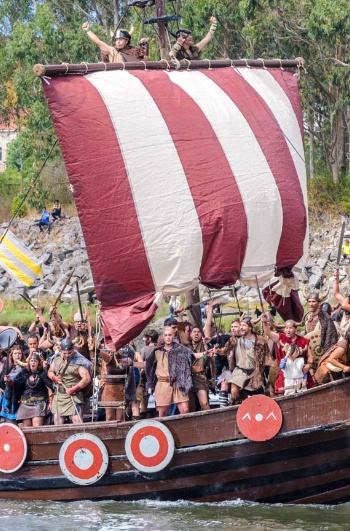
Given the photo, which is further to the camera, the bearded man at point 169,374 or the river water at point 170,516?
the bearded man at point 169,374

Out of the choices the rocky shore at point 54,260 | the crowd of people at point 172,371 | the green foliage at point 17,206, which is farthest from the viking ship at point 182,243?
the green foliage at point 17,206

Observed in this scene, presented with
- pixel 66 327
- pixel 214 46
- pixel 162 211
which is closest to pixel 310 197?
pixel 214 46

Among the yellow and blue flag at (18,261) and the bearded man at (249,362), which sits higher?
the yellow and blue flag at (18,261)

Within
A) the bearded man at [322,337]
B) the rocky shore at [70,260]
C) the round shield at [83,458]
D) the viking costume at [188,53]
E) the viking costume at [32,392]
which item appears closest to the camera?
the round shield at [83,458]

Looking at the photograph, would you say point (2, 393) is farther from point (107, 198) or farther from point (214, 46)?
point (214, 46)

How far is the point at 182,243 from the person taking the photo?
16.3 metres

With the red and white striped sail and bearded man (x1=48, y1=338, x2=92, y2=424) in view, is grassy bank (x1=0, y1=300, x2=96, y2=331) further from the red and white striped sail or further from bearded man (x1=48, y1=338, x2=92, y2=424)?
bearded man (x1=48, y1=338, x2=92, y2=424)

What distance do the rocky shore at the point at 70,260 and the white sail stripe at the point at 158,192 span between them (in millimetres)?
15977

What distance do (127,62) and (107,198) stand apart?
92.9 inches

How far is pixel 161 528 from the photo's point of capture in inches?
568

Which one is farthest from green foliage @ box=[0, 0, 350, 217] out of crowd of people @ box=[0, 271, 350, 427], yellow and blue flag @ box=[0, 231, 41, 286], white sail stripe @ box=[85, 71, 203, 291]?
crowd of people @ box=[0, 271, 350, 427]

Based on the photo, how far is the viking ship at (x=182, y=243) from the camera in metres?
15.0

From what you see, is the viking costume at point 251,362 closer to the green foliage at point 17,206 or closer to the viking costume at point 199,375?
the viking costume at point 199,375

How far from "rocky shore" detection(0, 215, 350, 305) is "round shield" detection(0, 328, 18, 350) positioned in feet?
51.6
